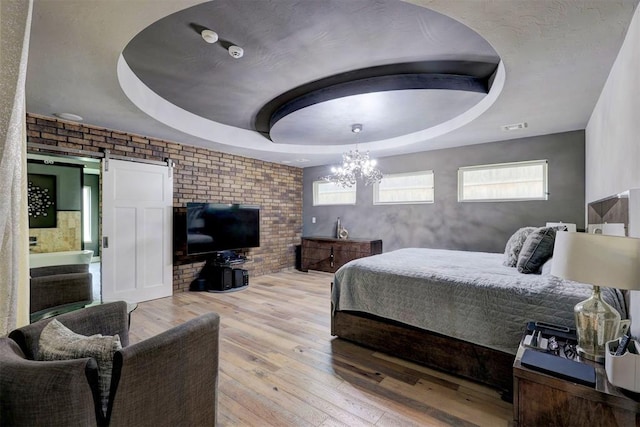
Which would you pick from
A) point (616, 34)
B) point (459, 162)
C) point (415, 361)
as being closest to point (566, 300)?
point (415, 361)

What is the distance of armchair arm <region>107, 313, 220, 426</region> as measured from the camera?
1146 mm

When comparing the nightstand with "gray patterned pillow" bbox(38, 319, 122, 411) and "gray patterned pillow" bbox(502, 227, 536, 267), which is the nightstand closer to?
"gray patterned pillow" bbox(502, 227, 536, 267)

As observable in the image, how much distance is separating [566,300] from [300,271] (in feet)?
16.6

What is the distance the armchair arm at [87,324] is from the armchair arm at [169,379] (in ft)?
1.76

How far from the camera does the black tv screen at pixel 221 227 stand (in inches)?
180

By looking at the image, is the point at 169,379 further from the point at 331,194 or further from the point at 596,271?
the point at 331,194

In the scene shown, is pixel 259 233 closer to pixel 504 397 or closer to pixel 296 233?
pixel 296 233

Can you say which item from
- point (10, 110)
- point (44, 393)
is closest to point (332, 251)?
point (44, 393)

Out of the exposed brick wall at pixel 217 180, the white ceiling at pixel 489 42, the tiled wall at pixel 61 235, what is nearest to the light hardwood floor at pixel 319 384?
the exposed brick wall at pixel 217 180

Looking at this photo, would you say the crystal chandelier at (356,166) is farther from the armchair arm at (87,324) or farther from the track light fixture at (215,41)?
the armchair arm at (87,324)

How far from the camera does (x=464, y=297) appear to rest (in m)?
2.23

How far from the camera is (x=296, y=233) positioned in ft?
22.8

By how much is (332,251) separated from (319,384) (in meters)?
3.85

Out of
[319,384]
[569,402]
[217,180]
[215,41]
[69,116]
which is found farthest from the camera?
[217,180]
